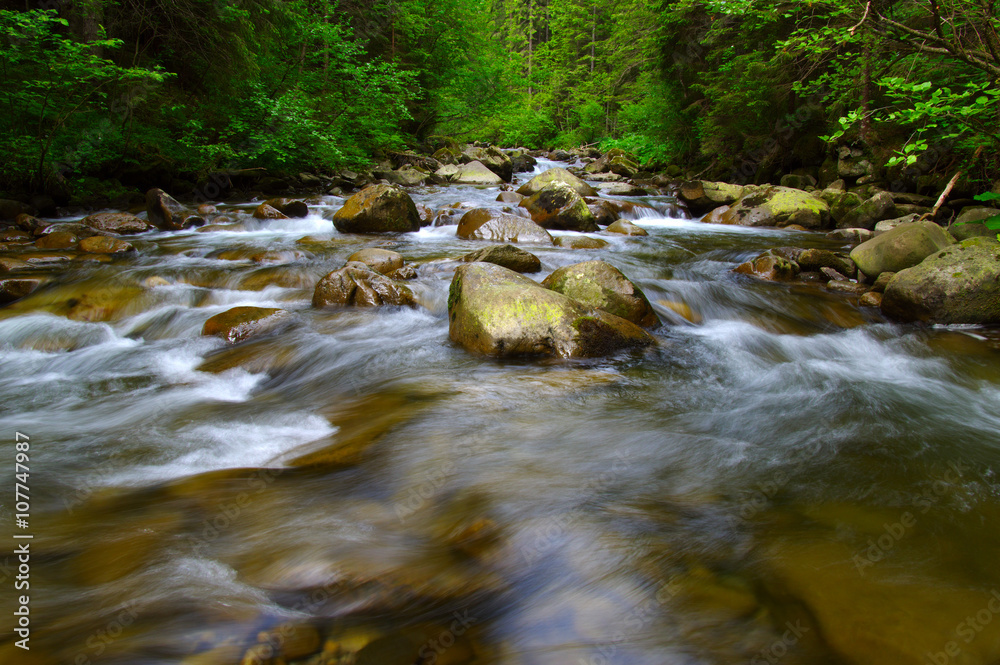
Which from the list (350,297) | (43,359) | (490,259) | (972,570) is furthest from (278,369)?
(972,570)

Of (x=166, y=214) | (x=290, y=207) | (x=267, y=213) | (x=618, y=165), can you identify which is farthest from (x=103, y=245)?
(x=618, y=165)

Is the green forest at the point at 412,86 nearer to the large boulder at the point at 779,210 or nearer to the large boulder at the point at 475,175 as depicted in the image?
the large boulder at the point at 779,210

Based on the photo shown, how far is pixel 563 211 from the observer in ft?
33.3

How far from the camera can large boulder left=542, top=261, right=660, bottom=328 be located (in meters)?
5.11

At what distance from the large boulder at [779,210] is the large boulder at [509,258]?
268 inches

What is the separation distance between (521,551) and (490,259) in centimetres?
444

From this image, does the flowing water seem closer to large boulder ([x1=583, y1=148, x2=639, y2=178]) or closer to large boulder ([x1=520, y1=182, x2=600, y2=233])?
large boulder ([x1=520, y1=182, x2=600, y2=233])

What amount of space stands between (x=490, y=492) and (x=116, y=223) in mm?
9234

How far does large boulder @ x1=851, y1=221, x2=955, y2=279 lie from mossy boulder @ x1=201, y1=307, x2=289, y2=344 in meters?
7.23

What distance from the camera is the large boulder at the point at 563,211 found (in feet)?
33.2

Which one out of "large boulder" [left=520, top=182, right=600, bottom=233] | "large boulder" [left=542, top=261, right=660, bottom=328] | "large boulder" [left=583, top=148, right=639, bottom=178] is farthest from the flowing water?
"large boulder" [left=583, top=148, right=639, bottom=178]

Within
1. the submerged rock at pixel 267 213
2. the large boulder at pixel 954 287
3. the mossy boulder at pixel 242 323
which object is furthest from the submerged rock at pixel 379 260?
the large boulder at pixel 954 287

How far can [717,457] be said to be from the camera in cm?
326

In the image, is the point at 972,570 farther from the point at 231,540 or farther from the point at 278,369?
the point at 278,369
